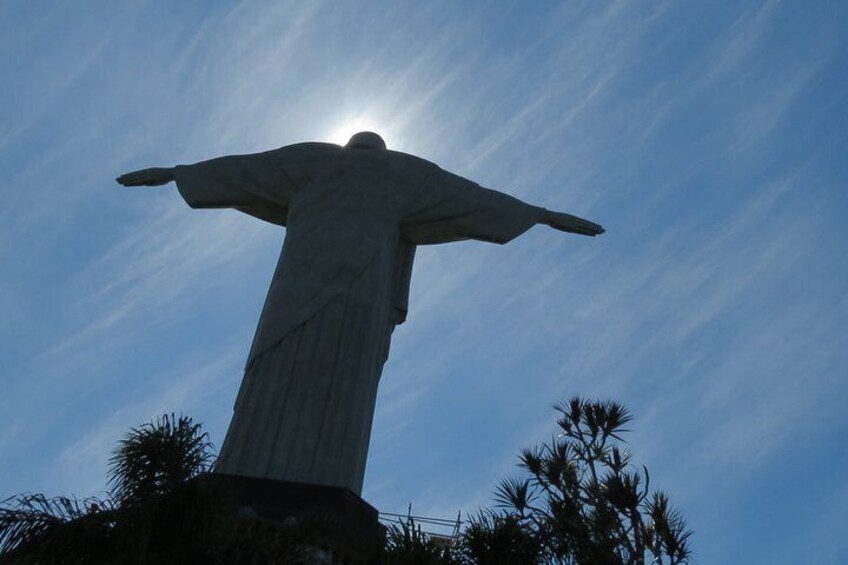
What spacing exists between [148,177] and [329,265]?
3.87 meters

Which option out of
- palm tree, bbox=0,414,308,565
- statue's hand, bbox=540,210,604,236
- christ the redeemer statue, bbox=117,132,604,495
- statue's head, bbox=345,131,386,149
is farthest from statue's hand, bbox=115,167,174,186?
palm tree, bbox=0,414,308,565

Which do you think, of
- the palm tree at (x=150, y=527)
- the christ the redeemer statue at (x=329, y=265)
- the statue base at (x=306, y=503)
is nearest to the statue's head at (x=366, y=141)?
the christ the redeemer statue at (x=329, y=265)

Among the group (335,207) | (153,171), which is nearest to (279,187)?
(335,207)

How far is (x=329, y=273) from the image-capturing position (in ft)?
43.2

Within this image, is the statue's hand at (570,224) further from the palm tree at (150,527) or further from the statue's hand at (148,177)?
the palm tree at (150,527)

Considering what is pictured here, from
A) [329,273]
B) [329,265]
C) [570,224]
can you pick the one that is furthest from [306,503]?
[570,224]

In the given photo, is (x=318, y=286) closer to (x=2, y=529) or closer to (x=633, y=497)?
(x=633, y=497)

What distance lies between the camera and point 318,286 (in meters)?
13.1

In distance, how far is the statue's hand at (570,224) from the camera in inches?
582

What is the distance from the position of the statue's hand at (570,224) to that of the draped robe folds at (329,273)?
273 millimetres

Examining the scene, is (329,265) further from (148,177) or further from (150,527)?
(150,527)

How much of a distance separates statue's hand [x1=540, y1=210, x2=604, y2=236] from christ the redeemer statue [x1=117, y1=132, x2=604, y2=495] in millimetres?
21

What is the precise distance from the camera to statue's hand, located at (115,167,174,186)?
15320 millimetres

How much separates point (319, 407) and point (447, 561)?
401 centimetres
